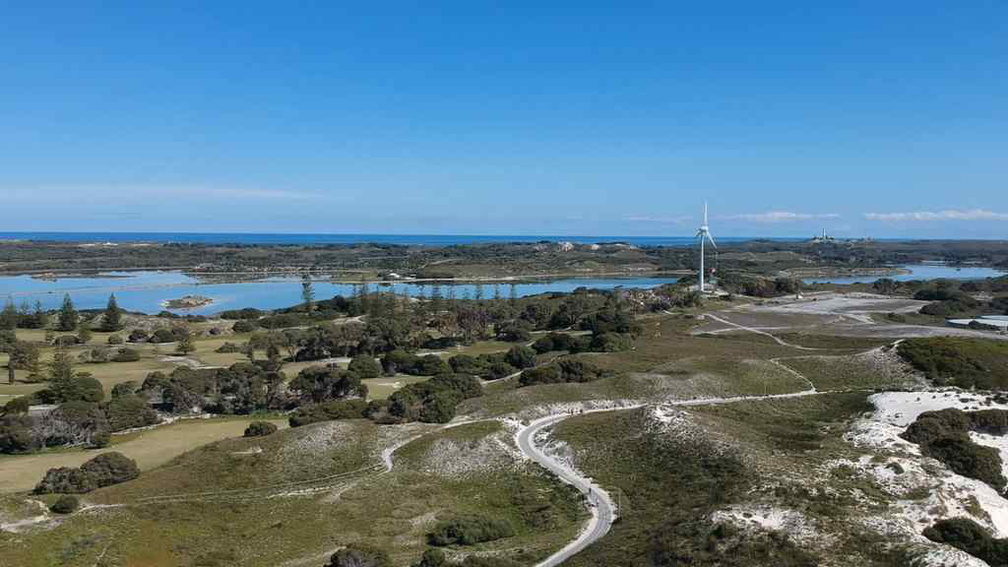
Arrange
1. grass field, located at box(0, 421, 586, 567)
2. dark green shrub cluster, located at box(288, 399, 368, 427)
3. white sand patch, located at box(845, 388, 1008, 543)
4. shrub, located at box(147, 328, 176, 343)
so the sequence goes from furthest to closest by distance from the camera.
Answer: shrub, located at box(147, 328, 176, 343) < dark green shrub cluster, located at box(288, 399, 368, 427) < grass field, located at box(0, 421, 586, 567) < white sand patch, located at box(845, 388, 1008, 543)

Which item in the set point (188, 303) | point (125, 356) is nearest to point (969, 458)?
point (125, 356)

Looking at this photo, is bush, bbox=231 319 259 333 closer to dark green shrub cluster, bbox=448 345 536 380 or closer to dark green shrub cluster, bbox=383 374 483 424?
dark green shrub cluster, bbox=448 345 536 380

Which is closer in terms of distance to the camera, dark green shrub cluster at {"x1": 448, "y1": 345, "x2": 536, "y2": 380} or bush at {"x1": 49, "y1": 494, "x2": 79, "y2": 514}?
bush at {"x1": 49, "y1": 494, "x2": 79, "y2": 514}

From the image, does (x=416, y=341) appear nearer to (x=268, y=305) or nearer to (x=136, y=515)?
(x=136, y=515)

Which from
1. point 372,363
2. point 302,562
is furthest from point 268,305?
point 302,562

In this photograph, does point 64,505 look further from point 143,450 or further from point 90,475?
point 143,450

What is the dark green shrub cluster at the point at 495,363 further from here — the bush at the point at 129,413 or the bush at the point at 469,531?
the bush at the point at 469,531

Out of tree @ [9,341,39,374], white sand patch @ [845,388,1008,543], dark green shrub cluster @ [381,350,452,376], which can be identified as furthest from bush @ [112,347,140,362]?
white sand patch @ [845,388,1008,543]
